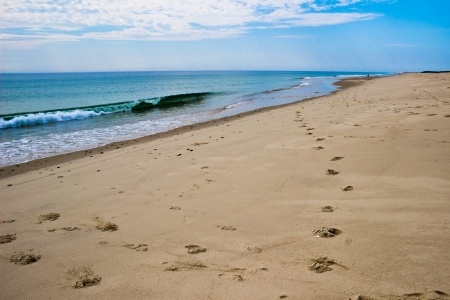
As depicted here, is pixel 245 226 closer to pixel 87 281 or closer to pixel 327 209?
pixel 327 209

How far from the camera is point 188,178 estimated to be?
5398 millimetres

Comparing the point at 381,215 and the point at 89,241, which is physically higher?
the point at 381,215

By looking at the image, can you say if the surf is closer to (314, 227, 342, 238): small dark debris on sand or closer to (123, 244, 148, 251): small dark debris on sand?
(123, 244, 148, 251): small dark debris on sand

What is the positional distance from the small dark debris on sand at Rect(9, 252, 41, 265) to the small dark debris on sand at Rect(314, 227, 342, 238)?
115 inches

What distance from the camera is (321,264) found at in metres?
2.64

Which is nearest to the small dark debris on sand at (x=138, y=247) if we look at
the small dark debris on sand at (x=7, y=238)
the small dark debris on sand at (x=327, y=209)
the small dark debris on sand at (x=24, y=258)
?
the small dark debris on sand at (x=24, y=258)

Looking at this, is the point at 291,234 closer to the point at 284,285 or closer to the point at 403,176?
the point at 284,285

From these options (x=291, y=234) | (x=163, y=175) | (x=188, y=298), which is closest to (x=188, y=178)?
(x=163, y=175)

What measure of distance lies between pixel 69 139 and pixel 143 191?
876cm

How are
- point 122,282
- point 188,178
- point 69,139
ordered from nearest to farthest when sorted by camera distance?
point 122,282 → point 188,178 → point 69,139

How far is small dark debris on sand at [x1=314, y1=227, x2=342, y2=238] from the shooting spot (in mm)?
→ 3096

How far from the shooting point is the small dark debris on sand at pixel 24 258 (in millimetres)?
3156

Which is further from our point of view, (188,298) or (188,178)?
(188,178)

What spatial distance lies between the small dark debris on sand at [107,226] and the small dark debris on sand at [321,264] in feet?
7.70
